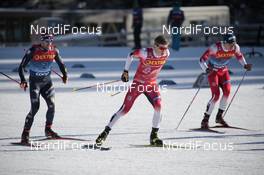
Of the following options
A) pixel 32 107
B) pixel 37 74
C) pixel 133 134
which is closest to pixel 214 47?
pixel 133 134

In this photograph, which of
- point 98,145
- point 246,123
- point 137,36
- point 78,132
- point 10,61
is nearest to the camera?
point 98,145

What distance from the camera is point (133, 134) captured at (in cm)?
1345

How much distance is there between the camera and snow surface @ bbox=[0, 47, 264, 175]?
10.4m

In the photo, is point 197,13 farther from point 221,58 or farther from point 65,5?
point 221,58

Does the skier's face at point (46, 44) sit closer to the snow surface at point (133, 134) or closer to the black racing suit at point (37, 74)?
the black racing suit at point (37, 74)

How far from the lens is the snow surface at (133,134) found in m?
10.4

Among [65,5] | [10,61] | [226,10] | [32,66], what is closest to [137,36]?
[10,61]

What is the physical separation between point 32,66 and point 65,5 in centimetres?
→ 3662

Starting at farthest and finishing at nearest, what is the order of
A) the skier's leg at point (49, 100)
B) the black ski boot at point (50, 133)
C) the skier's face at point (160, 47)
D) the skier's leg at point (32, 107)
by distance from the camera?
the black ski boot at point (50, 133), the skier's leg at point (49, 100), the skier's leg at point (32, 107), the skier's face at point (160, 47)

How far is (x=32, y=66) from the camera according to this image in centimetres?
1237

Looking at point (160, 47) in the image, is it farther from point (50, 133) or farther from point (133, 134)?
point (50, 133)

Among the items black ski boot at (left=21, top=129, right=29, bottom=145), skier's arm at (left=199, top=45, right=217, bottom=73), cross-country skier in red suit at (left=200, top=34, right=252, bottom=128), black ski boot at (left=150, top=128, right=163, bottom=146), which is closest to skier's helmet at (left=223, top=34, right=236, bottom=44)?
cross-country skier in red suit at (left=200, top=34, right=252, bottom=128)

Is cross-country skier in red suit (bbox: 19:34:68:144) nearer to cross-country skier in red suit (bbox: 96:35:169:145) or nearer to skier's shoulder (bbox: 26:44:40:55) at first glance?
skier's shoulder (bbox: 26:44:40:55)

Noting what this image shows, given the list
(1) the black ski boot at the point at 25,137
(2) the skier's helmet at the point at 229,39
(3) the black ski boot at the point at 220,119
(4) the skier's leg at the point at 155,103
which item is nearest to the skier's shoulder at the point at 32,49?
(1) the black ski boot at the point at 25,137
